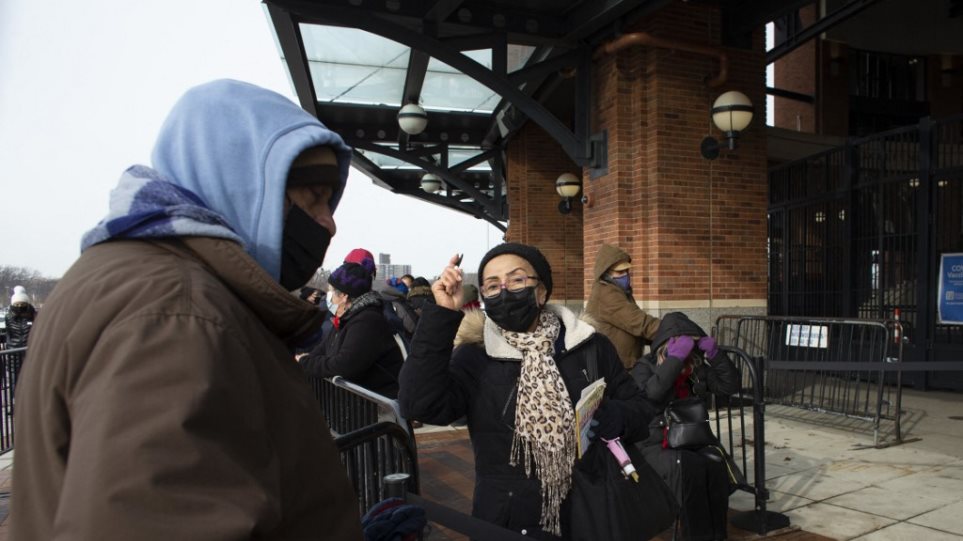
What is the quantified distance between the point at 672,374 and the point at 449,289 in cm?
176

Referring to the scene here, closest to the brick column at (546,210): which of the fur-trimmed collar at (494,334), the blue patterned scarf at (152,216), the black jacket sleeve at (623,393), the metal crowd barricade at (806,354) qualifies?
the metal crowd barricade at (806,354)

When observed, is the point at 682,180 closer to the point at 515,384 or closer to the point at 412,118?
the point at 412,118

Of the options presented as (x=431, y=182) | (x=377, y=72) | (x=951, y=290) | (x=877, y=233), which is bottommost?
(x=951, y=290)

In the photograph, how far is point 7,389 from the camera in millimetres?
6102

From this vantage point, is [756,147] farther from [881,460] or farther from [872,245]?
[881,460]

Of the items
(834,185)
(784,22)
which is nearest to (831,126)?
(784,22)

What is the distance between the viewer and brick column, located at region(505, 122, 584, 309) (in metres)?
12.4

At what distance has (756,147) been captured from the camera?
7.93 meters

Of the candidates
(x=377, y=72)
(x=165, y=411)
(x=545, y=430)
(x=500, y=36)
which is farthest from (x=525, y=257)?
(x=377, y=72)

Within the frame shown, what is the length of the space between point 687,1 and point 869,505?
6.01m

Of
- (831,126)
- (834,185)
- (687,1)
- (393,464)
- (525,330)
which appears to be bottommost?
(393,464)

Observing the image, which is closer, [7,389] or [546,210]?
[7,389]

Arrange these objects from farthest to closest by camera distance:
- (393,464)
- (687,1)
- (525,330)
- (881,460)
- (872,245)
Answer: (872,245)
(687,1)
(881,460)
(525,330)
(393,464)

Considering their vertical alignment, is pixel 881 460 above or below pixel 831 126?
below
